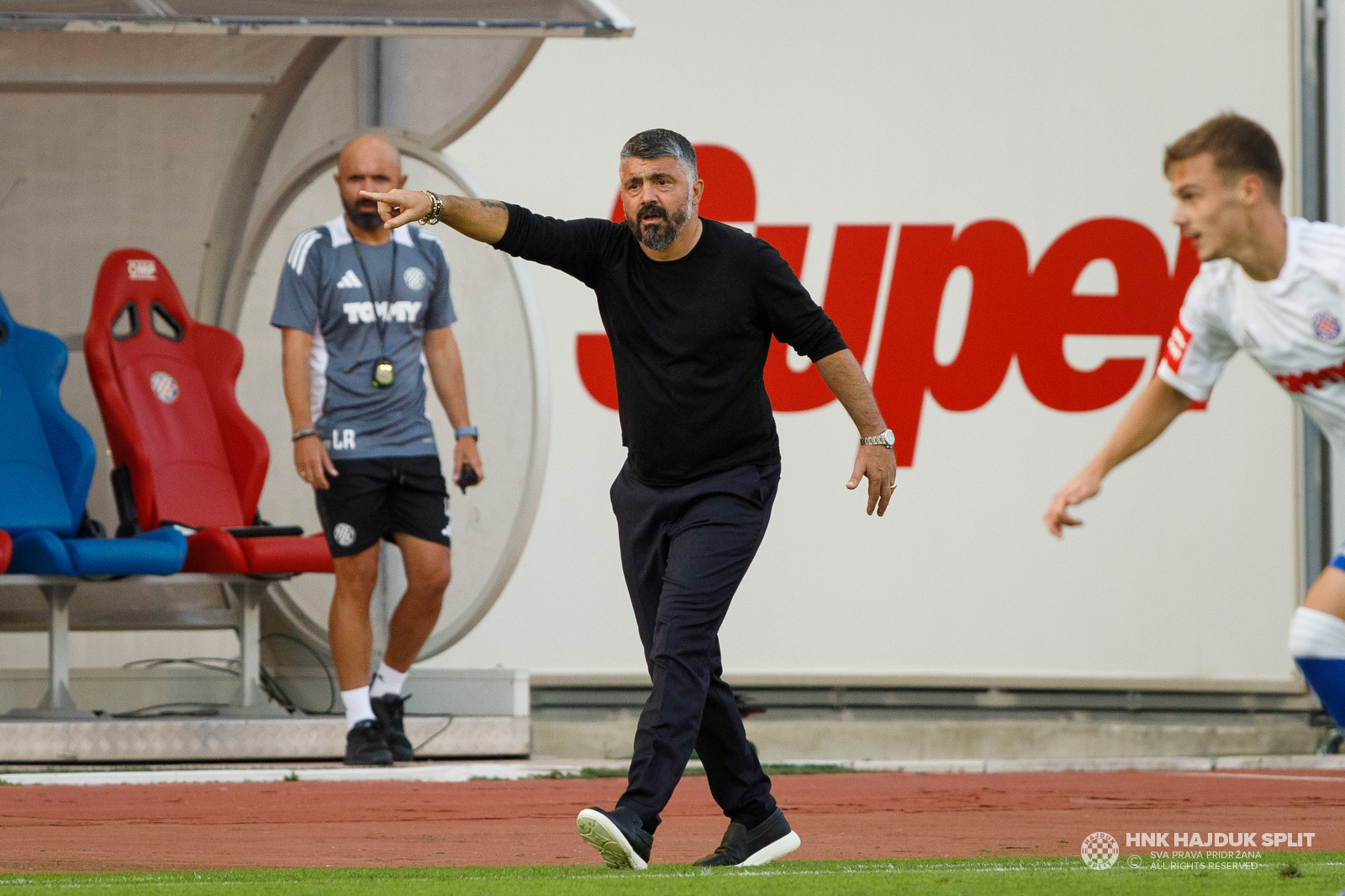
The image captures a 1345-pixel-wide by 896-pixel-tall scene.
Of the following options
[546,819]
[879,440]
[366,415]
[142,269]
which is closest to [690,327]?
[879,440]

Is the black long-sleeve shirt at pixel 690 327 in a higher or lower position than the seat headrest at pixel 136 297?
lower

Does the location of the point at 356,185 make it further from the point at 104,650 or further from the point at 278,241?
the point at 104,650

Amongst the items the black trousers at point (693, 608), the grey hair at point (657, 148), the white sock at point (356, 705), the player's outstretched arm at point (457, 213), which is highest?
the grey hair at point (657, 148)

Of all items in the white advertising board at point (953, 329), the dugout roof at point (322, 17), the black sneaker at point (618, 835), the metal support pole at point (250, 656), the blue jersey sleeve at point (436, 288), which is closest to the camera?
the black sneaker at point (618, 835)

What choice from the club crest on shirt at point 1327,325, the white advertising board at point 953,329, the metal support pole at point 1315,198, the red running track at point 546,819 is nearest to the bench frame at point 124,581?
the red running track at point 546,819

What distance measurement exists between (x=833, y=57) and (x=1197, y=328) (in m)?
6.20

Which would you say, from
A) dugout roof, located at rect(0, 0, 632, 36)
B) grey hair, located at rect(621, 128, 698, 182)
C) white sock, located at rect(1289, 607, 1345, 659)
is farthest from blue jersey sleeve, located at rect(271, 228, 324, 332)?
white sock, located at rect(1289, 607, 1345, 659)

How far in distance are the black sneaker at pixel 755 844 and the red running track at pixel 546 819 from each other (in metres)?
0.35

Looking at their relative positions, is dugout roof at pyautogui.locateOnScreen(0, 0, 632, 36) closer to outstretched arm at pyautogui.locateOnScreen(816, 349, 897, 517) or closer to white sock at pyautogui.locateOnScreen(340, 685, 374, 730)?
white sock at pyautogui.locateOnScreen(340, 685, 374, 730)

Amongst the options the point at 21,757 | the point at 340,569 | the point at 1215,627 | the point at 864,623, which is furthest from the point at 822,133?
the point at 21,757

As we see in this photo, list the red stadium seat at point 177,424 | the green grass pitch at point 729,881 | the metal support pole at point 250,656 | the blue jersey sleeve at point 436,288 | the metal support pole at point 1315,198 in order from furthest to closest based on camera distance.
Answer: the metal support pole at point 1315,198
the metal support pole at point 250,656
the red stadium seat at point 177,424
the blue jersey sleeve at point 436,288
the green grass pitch at point 729,881

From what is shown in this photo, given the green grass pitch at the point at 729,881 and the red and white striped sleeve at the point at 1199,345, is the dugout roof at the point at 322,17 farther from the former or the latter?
the green grass pitch at the point at 729,881

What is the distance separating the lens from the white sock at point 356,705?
785 cm

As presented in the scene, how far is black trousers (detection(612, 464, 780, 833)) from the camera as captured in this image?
4.72 metres
